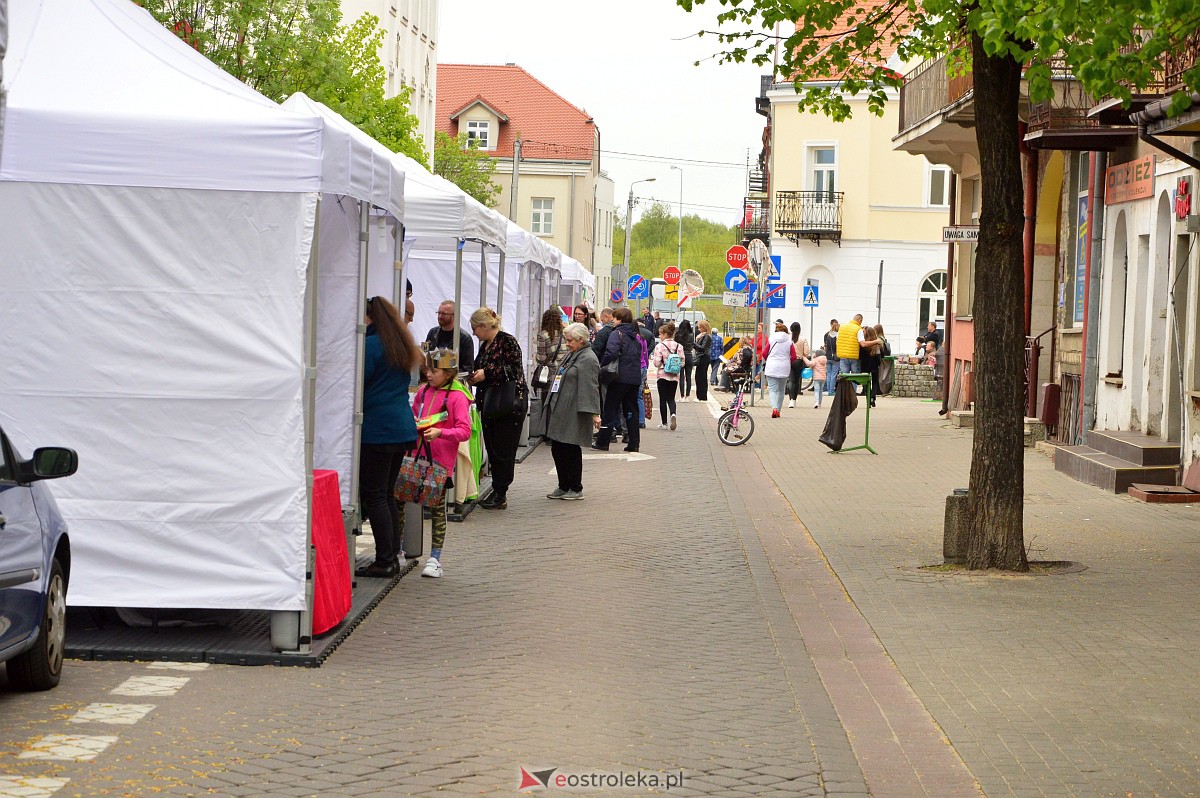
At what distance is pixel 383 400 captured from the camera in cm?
1019

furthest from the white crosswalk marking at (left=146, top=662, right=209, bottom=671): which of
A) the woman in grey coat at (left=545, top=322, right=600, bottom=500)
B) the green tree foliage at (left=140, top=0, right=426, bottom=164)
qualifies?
the green tree foliage at (left=140, top=0, right=426, bottom=164)

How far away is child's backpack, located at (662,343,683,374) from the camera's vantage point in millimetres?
26031

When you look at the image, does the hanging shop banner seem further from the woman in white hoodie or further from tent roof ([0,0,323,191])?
tent roof ([0,0,323,191])

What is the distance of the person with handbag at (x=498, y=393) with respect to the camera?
47.8 ft

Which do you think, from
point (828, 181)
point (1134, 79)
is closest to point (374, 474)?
point (1134, 79)

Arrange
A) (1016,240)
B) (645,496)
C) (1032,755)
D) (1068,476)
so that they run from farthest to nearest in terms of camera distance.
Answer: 1. (1068,476)
2. (645,496)
3. (1016,240)
4. (1032,755)

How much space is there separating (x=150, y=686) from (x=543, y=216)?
77966 mm

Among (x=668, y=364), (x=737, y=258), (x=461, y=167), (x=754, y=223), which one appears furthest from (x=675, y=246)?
(x=668, y=364)

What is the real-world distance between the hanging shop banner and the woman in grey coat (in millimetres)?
7704

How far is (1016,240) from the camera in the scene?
11602mm

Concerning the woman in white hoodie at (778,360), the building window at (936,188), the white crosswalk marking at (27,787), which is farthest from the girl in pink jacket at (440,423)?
the building window at (936,188)

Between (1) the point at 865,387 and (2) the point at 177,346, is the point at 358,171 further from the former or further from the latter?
(1) the point at 865,387

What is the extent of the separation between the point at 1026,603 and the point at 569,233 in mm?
74685

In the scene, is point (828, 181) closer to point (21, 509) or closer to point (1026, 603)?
point (1026, 603)
